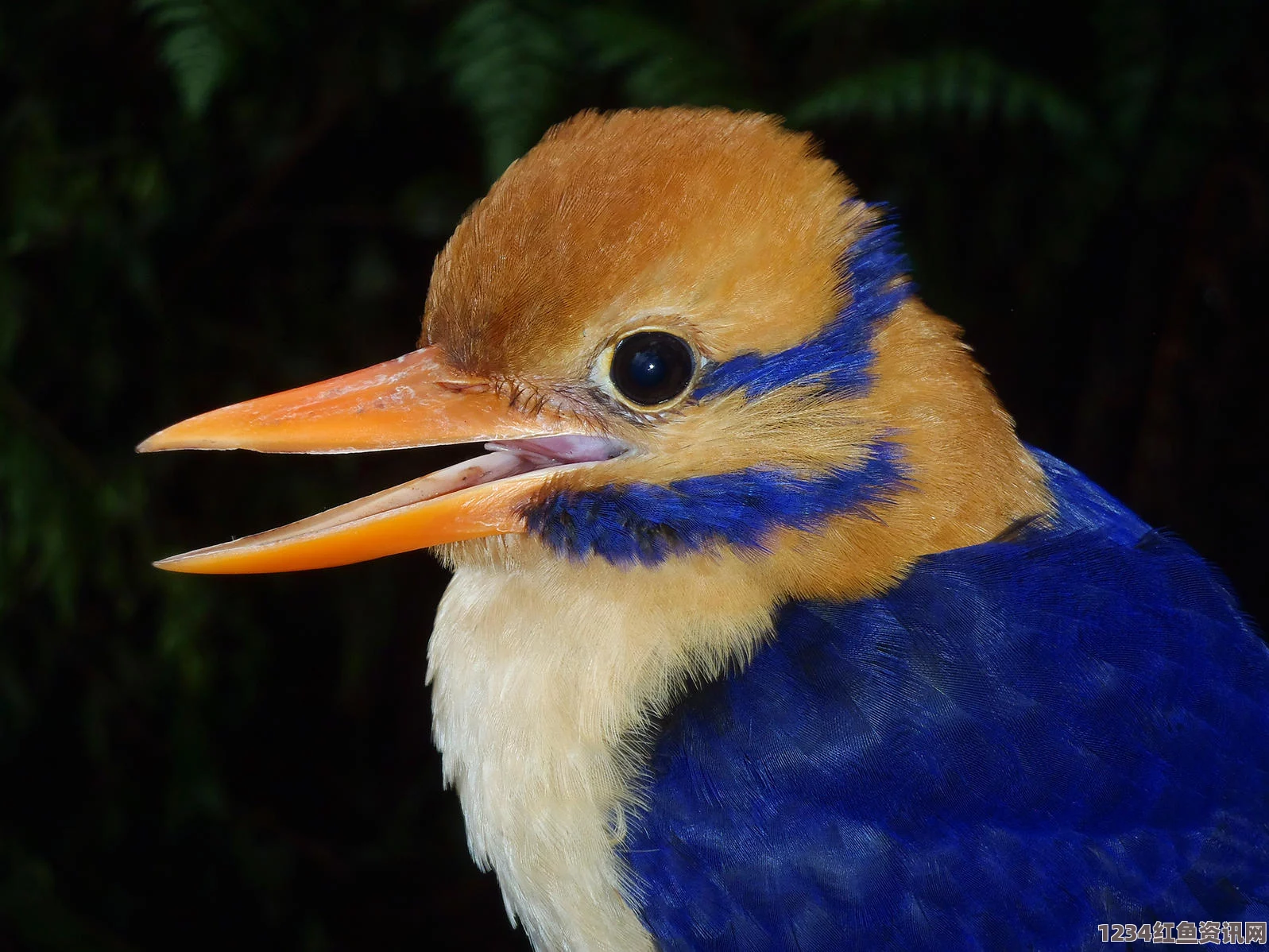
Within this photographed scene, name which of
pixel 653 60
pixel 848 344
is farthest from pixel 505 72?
pixel 848 344

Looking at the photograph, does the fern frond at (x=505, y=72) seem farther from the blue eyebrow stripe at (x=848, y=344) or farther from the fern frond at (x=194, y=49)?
the blue eyebrow stripe at (x=848, y=344)

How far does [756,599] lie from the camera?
4.84ft

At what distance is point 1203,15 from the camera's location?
246 cm

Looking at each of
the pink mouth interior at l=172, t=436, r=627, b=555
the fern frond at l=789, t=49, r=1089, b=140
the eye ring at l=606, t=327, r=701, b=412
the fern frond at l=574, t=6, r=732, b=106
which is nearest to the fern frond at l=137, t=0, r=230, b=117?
the fern frond at l=574, t=6, r=732, b=106

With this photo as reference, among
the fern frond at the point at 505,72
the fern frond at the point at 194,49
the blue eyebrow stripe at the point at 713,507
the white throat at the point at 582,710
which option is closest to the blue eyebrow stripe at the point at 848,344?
the blue eyebrow stripe at the point at 713,507

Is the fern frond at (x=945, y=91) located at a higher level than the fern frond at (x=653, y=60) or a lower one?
lower

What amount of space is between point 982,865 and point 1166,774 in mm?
264

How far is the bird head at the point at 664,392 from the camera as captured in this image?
1.41 meters

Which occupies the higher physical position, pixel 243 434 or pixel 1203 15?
pixel 1203 15

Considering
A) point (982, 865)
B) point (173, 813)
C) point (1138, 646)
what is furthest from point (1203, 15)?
point (173, 813)

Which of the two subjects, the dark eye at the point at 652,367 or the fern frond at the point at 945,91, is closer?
the dark eye at the point at 652,367

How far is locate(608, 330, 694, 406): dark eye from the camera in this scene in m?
1.41

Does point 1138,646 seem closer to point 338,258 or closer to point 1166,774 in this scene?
point 1166,774

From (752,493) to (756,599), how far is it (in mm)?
140
